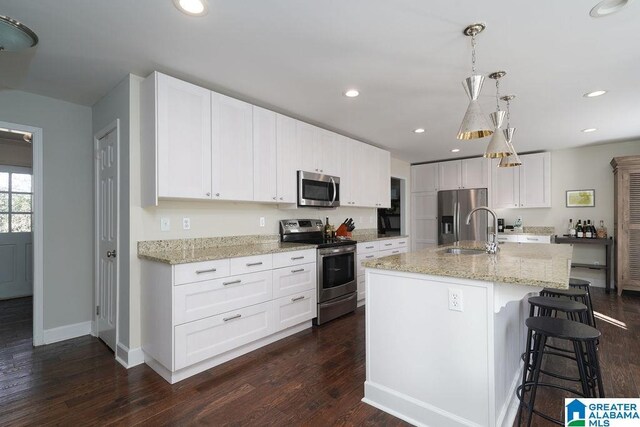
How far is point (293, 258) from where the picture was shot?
307 centimetres

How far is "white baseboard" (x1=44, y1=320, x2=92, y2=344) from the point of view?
9.61 ft

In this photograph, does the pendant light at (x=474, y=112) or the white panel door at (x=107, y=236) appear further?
the white panel door at (x=107, y=236)

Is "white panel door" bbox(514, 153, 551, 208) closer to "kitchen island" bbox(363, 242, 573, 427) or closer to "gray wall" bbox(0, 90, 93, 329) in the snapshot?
"kitchen island" bbox(363, 242, 573, 427)

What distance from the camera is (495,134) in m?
2.45

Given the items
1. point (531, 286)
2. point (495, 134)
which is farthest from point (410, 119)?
point (531, 286)

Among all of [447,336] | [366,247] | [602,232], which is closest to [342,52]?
[447,336]

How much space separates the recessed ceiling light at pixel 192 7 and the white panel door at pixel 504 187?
5.45m

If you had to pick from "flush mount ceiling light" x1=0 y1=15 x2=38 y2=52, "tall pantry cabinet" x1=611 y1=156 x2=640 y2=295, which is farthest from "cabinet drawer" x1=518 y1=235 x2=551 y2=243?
"flush mount ceiling light" x1=0 y1=15 x2=38 y2=52

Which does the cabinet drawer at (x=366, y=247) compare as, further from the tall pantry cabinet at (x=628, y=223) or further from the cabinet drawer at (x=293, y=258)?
the tall pantry cabinet at (x=628, y=223)

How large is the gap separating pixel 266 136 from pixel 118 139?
1.29 metres

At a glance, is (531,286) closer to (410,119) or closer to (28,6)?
(410,119)

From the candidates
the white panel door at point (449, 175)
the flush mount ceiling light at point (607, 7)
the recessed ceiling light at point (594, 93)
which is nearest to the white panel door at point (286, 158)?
the flush mount ceiling light at point (607, 7)

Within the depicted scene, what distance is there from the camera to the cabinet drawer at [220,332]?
2.24 metres

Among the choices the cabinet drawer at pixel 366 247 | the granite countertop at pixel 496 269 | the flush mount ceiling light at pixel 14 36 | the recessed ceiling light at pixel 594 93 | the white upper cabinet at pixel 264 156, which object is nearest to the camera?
the granite countertop at pixel 496 269
